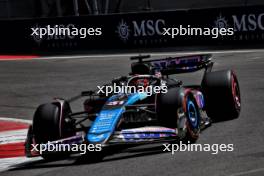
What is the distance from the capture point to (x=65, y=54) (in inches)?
1101

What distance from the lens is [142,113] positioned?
10.8 m

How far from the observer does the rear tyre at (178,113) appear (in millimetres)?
10062

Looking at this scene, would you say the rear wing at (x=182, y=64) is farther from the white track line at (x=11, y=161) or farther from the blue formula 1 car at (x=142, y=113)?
the white track line at (x=11, y=161)

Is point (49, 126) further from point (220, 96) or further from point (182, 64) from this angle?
point (182, 64)

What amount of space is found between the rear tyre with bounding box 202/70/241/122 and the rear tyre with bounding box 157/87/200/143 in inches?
63.4

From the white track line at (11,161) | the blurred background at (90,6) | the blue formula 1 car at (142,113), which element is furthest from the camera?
the blurred background at (90,6)

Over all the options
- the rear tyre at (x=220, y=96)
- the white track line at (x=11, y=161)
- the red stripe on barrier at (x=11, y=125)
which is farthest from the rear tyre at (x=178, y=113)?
the red stripe on barrier at (x=11, y=125)

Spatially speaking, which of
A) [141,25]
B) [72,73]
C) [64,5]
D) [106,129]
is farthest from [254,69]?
[64,5]

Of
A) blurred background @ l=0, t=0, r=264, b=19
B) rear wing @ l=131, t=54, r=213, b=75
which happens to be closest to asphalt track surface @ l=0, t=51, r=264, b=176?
rear wing @ l=131, t=54, r=213, b=75

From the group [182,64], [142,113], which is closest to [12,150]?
[142,113]

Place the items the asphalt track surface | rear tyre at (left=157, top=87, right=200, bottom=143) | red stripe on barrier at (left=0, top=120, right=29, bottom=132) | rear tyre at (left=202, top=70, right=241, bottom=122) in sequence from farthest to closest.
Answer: red stripe on barrier at (left=0, top=120, right=29, bottom=132) → rear tyre at (left=202, top=70, right=241, bottom=122) → rear tyre at (left=157, top=87, right=200, bottom=143) → the asphalt track surface

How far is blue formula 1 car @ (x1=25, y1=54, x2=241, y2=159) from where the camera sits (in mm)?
9875

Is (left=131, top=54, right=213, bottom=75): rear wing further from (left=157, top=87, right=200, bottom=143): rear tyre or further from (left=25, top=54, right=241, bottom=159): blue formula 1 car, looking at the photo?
(left=157, top=87, right=200, bottom=143): rear tyre

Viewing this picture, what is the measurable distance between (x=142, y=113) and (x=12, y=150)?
2.25 meters
